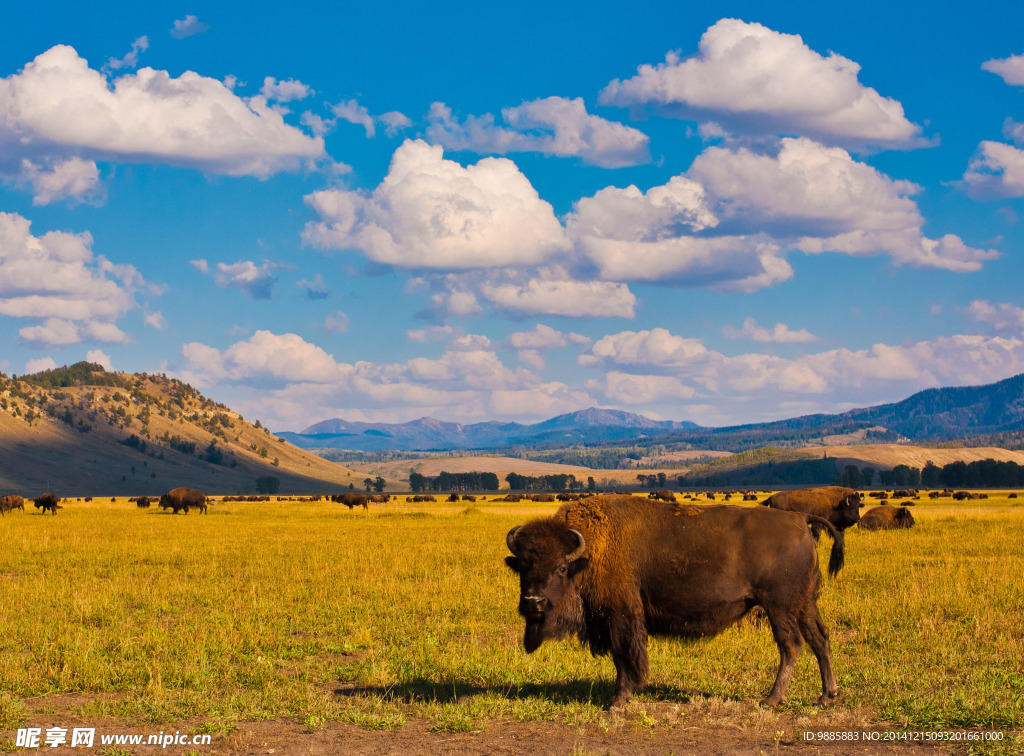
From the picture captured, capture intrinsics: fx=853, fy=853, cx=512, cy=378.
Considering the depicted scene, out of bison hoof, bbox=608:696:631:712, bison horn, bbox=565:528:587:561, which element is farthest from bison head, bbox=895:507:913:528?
bison horn, bbox=565:528:587:561

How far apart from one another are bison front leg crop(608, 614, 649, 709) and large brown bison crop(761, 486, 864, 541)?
62.6ft

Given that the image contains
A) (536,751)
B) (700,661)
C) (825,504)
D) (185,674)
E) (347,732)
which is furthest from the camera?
(825,504)

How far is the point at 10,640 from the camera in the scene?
44.4 ft

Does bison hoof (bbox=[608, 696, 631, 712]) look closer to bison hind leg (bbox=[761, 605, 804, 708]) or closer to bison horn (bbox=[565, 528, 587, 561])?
bison hind leg (bbox=[761, 605, 804, 708])

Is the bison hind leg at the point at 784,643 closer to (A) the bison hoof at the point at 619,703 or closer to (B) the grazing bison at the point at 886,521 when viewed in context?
(A) the bison hoof at the point at 619,703

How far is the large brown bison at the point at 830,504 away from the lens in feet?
93.7

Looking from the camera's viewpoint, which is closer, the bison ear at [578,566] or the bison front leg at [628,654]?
the bison front leg at [628,654]

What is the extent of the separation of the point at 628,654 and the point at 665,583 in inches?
37.9

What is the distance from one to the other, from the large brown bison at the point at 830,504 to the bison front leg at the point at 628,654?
19.1 m

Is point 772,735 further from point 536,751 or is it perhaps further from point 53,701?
point 53,701

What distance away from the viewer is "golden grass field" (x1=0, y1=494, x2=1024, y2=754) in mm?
9703

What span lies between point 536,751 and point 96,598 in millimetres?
12329

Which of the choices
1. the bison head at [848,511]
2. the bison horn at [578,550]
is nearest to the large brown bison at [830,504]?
the bison head at [848,511]

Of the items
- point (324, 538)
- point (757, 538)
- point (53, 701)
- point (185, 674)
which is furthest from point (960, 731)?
point (324, 538)
